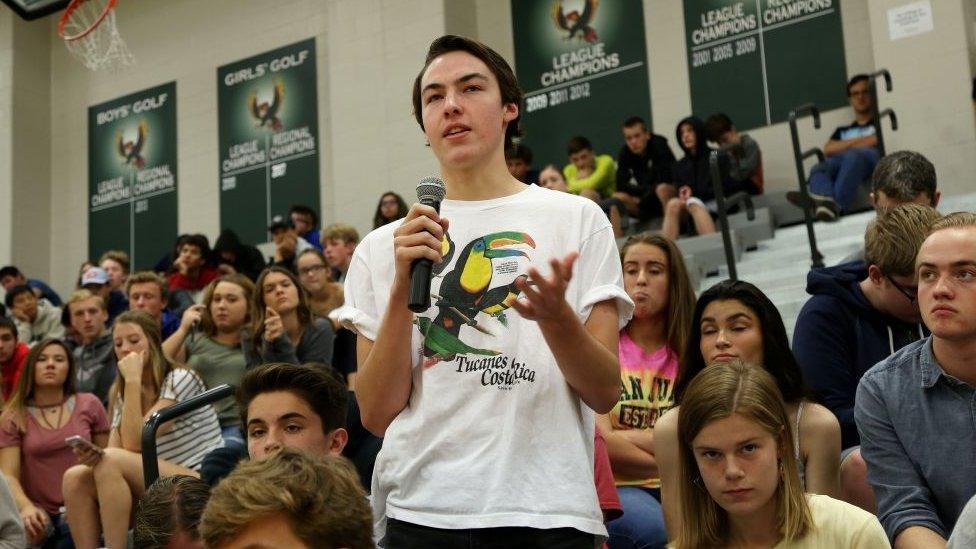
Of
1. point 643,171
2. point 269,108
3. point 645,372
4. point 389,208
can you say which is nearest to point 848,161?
point 643,171

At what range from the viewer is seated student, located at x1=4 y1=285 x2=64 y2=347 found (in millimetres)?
10172

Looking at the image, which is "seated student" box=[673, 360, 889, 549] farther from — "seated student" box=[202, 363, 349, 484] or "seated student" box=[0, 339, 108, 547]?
"seated student" box=[0, 339, 108, 547]

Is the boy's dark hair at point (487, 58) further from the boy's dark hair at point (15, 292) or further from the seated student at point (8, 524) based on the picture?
the boy's dark hair at point (15, 292)

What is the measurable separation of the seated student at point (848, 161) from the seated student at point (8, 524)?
5773mm

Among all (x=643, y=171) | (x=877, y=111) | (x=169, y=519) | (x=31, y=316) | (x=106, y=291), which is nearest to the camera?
(x=169, y=519)

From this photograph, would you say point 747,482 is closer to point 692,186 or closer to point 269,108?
point 692,186

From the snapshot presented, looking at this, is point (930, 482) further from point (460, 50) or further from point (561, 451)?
point (460, 50)

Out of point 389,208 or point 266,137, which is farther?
point 266,137

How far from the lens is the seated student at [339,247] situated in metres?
8.86

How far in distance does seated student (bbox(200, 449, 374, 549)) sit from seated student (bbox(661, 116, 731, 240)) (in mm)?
7199

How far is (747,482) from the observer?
8.73 ft

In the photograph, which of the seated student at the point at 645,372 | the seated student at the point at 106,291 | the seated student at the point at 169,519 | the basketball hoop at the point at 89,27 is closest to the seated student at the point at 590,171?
the seated student at the point at 106,291

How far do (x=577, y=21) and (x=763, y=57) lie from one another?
2.19m

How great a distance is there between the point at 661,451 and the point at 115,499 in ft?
8.77
